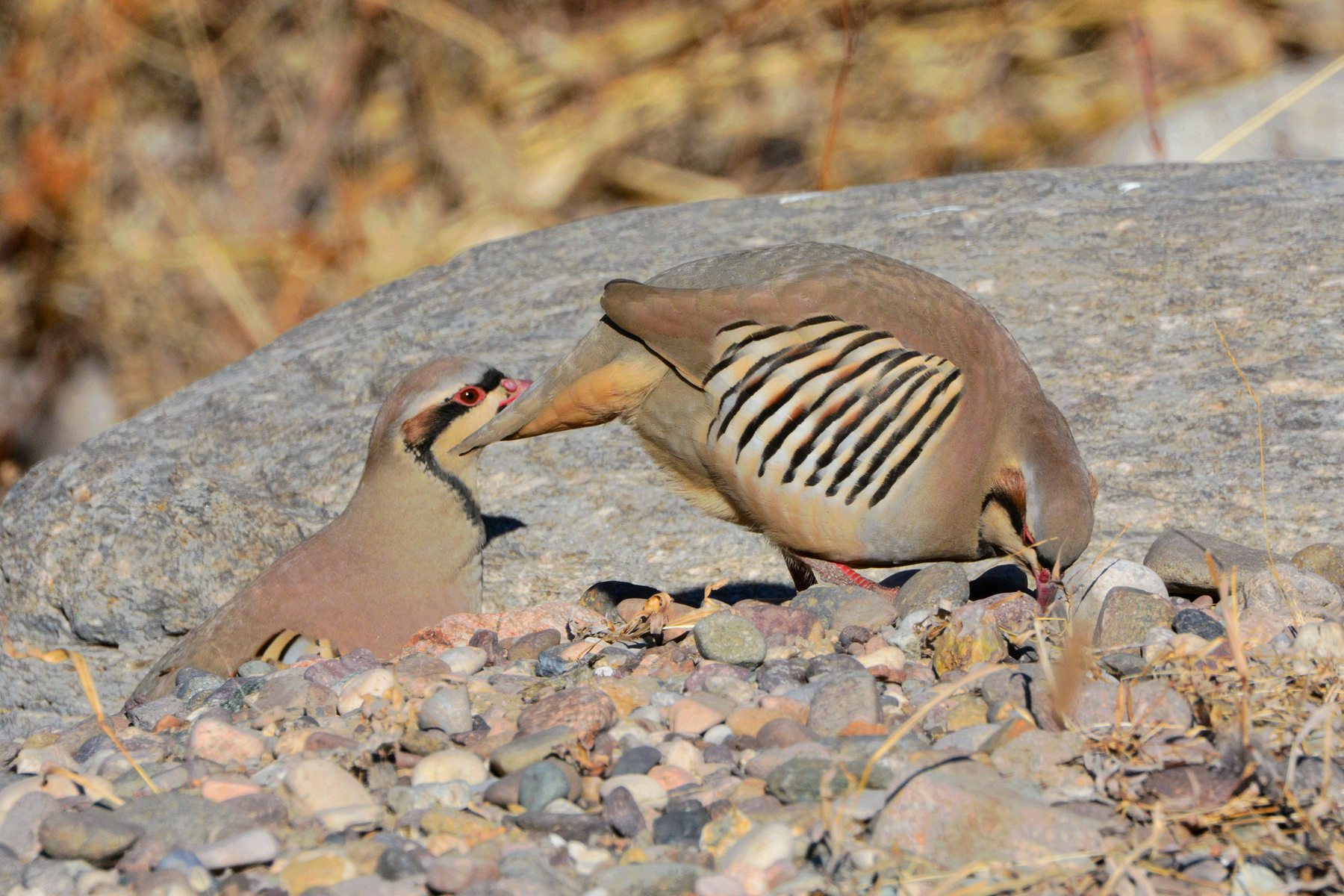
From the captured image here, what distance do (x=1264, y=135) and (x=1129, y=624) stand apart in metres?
6.44

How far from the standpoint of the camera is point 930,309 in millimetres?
3373

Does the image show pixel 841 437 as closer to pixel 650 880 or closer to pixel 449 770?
pixel 449 770

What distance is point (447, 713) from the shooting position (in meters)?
2.40

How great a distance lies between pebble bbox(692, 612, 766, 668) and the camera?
2699 mm

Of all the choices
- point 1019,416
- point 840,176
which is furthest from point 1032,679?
point 840,176

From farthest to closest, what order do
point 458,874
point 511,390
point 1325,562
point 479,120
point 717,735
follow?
point 479,120 → point 511,390 → point 1325,562 → point 717,735 → point 458,874

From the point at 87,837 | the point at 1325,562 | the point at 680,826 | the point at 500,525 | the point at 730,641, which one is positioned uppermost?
the point at 87,837

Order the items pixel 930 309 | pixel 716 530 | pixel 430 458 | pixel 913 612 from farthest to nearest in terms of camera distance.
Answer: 1. pixel 716 530
2. pixel 430 458
3. pixel 930 309
4. pixel 913 612

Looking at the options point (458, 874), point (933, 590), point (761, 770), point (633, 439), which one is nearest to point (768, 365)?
point (933, 590)

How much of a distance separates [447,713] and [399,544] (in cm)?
164

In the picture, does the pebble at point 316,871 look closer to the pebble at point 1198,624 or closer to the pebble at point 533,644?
the pebble at point 533,644

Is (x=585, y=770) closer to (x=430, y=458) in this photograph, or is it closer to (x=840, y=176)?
(x=430, y=458)

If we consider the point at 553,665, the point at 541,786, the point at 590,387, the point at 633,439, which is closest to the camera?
the point at 541,786

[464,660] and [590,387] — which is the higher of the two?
[590,387]
